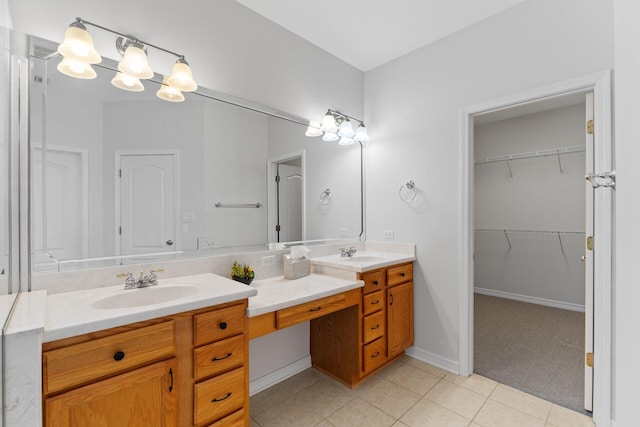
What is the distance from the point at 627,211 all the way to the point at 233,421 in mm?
1685

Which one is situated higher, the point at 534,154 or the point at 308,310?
the point at 534,154

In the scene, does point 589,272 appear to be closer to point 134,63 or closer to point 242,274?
point 242,274

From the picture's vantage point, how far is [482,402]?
1953 mm

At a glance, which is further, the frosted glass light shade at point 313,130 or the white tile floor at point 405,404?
the frosted glass light shade at point 313,130

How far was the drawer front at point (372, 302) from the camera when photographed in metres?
2.13

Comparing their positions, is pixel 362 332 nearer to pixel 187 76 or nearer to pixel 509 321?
pixel 187 76

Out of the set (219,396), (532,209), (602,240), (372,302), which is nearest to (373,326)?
(372,302)

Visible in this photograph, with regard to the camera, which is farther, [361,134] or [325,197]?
[361,134]

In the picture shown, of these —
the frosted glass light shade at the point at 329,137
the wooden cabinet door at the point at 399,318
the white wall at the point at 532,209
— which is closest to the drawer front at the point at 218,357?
the wooden cabinet door at the point at 399,318

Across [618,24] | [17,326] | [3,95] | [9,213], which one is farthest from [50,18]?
[618,24]

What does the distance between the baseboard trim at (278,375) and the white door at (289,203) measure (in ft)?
3.24

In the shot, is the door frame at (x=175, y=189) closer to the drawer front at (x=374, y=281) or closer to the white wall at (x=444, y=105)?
the drawer front at (x=374, y=281)

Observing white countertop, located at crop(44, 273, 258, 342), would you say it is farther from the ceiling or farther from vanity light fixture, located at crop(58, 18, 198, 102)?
the ceiling

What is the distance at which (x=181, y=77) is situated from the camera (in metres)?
1.68
